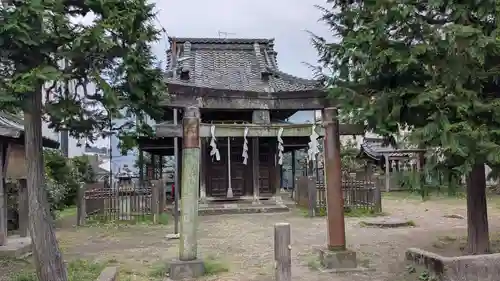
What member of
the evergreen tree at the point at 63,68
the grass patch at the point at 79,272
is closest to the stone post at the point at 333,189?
the evergreen tree at the point at 63,68

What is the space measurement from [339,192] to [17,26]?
18.1 feet

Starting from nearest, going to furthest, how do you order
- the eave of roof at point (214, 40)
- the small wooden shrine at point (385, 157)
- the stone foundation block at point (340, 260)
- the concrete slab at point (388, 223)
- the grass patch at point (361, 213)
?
the stone foundation block at point (340, 260)
the concrete slab at point (388, 223)
the grass patch at point (361, 213)
the eave of roof at point (214, 40)
the small wooden shrine at point (385, 157)

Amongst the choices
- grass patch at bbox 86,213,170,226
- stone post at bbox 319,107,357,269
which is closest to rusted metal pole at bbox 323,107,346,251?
stone post at bbox 319,107,357,269

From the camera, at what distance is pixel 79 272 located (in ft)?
24.7

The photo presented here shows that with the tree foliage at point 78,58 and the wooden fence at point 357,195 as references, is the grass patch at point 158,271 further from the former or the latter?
the wooden fence at point 357,195

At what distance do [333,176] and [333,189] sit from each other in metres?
0.23

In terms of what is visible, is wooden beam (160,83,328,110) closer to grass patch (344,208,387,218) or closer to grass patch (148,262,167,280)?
grass patch (344,208,387,218)

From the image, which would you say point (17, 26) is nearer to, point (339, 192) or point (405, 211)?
point (339, 192)

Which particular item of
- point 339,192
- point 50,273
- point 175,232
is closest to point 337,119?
point 339,192

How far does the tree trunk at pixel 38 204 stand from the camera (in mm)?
5980

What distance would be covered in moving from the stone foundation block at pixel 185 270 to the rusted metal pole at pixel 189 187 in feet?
0.41

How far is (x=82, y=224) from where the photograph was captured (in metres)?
14.0

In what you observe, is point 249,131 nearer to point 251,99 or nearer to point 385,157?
point 251,99

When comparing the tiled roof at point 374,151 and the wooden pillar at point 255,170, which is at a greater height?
the tiled roof at point 374,151
